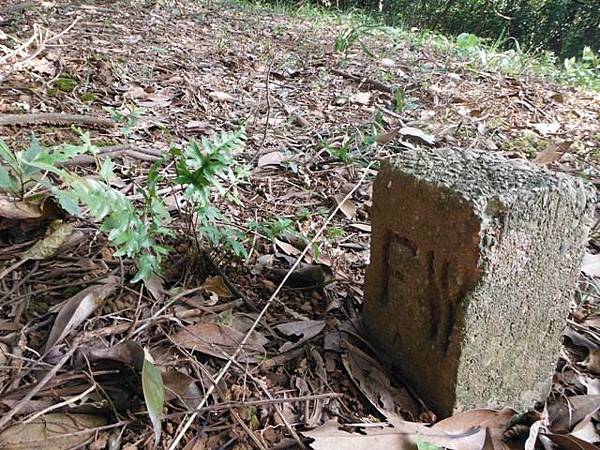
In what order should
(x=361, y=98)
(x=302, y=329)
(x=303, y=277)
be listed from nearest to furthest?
1. (x=302, y=329)
2. (x=303, y=277)
3. (x=361, y=98)

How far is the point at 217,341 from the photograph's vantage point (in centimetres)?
111

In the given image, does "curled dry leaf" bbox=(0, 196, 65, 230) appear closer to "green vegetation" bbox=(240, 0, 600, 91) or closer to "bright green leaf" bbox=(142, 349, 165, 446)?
"bright green leaf" bbox=(142, 349, 165, 446)

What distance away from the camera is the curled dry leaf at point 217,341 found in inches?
42.5

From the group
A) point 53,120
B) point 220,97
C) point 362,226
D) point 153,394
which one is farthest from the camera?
point 220,97

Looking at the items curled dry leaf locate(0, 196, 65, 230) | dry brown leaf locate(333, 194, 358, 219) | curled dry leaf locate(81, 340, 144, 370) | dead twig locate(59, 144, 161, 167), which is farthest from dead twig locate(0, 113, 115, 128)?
curled dry leaf locate(81, 340, 144, 370)

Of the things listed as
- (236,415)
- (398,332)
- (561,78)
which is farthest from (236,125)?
(561,78)

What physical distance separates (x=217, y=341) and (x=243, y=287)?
0.20 metres

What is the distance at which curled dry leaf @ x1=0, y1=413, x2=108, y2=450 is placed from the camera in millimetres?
842

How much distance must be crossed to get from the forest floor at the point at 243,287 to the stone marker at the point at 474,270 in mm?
67

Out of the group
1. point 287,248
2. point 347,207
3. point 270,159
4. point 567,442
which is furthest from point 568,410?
point 270,159

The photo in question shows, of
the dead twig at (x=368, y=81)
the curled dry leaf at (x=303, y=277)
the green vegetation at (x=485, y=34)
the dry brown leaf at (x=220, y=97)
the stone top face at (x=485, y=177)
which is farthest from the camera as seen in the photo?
the green vegetation at (x=485, y=34)

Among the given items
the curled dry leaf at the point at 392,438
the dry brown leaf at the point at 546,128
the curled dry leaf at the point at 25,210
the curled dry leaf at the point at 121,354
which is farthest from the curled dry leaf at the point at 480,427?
the dry brown leaf at the point at 546,128

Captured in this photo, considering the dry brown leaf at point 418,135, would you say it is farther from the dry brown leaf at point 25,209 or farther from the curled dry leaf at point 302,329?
the dry brown leaf at point 25,209

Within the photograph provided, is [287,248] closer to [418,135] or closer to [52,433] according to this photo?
[52,433]
